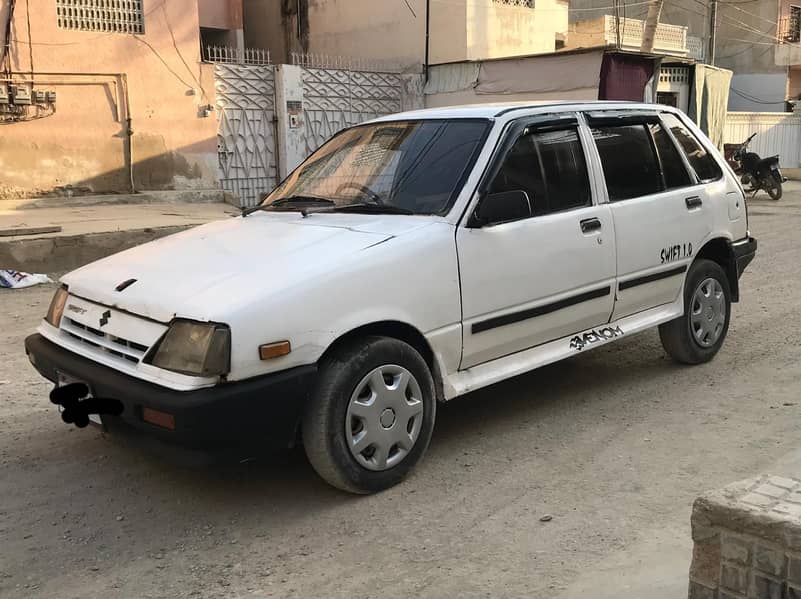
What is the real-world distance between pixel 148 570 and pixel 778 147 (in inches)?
1078

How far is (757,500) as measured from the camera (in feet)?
7.52

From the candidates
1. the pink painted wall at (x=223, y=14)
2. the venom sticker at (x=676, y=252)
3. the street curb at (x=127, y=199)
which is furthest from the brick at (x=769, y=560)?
the pink painted wall at (x=223, y=14)

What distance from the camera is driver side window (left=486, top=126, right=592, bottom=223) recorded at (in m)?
4.24

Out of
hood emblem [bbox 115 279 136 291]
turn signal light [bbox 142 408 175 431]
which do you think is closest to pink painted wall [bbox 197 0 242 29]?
hood emblem [bbox 115 279 136 291]

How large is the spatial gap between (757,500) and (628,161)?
119 inches

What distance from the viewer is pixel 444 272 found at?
378 centimetres

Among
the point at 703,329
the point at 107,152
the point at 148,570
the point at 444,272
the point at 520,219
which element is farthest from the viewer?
the point at 107,152

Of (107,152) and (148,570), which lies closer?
(148,570)

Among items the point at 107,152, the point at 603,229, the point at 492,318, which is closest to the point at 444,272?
the point at 492,318

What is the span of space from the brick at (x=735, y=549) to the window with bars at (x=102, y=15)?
44.6 feet

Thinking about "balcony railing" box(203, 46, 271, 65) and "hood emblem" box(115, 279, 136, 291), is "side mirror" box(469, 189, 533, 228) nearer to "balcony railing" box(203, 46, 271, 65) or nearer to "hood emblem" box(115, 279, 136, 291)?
"hood emblem" box(115, 279, 136, 291)

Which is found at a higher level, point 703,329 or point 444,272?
point 444,272

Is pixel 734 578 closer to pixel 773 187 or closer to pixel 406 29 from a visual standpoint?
pixel 406 29

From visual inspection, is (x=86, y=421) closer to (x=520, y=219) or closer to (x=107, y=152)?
(x=520, y=219)
